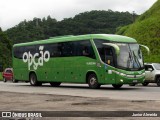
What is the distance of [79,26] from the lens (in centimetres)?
12194

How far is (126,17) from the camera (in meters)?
121

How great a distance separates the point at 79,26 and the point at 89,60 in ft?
317

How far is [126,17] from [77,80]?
9564cm

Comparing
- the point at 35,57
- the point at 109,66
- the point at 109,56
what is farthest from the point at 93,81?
the point at 35,57

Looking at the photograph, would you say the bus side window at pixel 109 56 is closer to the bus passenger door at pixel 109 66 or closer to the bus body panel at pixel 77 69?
the bus passenger door at pixel 109 66

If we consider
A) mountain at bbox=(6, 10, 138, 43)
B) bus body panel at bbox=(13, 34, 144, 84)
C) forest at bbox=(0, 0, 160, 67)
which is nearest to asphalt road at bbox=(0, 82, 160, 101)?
bus body panel at bbox=(13, 34, 144, 84)

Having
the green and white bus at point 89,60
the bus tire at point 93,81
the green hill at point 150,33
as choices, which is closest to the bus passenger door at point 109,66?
the green and white bus at point 89,60

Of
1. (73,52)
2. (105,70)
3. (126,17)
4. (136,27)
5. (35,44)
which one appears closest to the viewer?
(105,70)

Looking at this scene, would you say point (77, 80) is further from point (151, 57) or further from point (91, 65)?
point (151, 57)

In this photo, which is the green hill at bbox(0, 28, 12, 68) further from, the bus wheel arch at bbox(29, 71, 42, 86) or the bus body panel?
the bus body panel

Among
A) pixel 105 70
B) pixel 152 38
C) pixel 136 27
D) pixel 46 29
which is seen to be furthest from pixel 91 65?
pixel 46 29

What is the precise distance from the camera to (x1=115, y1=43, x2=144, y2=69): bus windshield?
2439cm

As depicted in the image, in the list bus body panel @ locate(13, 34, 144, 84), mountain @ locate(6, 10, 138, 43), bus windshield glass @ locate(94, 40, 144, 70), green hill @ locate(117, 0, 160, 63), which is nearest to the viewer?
bus windshield glass @ locate(94, 40, 144, 70)

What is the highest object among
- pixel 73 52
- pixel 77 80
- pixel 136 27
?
pixel 136 27
